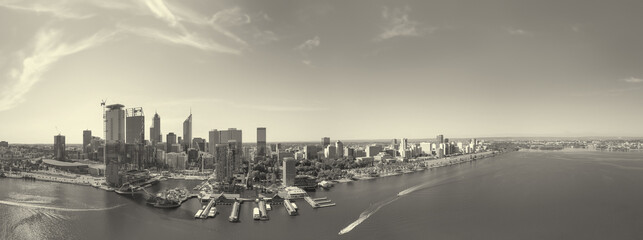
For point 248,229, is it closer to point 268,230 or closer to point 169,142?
point 268,230

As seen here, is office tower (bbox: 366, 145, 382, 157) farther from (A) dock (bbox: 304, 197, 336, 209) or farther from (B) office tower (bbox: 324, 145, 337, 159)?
(A) dock (bbox: 304, 197, 336, 209)

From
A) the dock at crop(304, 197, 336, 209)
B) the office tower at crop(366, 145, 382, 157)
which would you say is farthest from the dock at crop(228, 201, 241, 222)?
the office tower at crop(366, 145, 382, 157)

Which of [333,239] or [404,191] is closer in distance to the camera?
[333,239]

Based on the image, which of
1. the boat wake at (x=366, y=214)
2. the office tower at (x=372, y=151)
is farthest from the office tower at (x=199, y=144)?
the boat wake at (x=366, y=214)

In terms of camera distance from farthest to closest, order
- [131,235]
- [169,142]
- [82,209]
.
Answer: [169,142]
[82,209]
[131,235]

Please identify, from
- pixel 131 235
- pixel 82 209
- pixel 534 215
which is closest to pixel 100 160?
pixel 82 209

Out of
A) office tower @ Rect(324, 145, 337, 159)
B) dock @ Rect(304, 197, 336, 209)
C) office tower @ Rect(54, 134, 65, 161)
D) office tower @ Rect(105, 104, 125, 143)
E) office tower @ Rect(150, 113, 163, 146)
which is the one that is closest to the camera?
dock @ Rect(304, 197, 336, 209)
